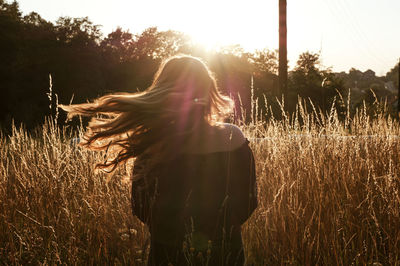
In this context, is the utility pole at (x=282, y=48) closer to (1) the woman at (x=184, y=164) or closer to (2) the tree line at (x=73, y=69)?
(2) the tree line at (x=73, y=69)

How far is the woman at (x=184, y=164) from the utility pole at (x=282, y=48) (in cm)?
830

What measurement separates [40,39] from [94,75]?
2.87 meters

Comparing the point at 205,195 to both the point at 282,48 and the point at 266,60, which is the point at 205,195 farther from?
the point at 266,60

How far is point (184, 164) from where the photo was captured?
1.93 meters

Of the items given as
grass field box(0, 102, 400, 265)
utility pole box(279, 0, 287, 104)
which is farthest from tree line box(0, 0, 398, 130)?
grass field box(0, 102, 400, 265)

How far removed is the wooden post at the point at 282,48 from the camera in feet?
33.2

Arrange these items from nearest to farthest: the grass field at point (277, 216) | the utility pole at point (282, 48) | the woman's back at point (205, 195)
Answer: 1. the woman's back at point (205, 195)
2. the grass field at point (277, 216)
3. the utility pole at point (282, 48)

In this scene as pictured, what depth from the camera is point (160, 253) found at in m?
2.03

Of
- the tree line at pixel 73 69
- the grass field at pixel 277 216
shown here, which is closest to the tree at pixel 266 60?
the tree line at pixel 73 69

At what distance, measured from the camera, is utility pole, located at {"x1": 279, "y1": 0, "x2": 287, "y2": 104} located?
33.2 ft

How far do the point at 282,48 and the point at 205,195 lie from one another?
9.07 m

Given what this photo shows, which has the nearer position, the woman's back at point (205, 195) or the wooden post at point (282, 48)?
the woman's back at point (205, 195)

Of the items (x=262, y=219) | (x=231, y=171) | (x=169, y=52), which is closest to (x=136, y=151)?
(x=231, y=171)

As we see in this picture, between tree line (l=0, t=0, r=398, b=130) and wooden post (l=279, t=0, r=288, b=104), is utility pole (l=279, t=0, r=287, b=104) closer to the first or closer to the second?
wooden post (l=279, t=0, r=288, b=104)
